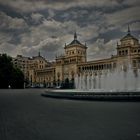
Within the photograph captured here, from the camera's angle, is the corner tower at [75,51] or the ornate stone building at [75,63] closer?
the ornate stone building at [75,63]

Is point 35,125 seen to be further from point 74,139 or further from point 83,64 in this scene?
point 83,64

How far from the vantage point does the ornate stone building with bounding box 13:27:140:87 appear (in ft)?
227

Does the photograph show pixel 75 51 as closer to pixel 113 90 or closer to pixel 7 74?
pixel 7 74

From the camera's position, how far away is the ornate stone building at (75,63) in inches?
2726

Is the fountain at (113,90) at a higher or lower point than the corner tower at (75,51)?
lower

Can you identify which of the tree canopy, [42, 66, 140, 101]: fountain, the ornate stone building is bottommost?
[42, 66, 140, 101]: fountain

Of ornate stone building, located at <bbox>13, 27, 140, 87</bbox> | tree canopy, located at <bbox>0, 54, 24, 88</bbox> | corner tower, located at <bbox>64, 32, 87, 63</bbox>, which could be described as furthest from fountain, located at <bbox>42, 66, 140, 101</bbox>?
corner tower, located at <bbox>64, 32, 87, 63</bbox>

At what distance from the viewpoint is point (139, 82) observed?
80.6 feet

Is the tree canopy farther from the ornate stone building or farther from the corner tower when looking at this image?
the corner tower

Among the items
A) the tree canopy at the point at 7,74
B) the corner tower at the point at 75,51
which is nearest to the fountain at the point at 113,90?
the tree canopy at the point at 7,74

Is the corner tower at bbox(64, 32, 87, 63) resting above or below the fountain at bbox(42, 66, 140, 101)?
above

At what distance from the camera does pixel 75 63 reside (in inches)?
3378

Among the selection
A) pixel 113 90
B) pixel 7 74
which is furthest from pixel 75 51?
pixel 113 90

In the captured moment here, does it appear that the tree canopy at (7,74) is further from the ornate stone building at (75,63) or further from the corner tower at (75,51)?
the corner tower at (75,51)
